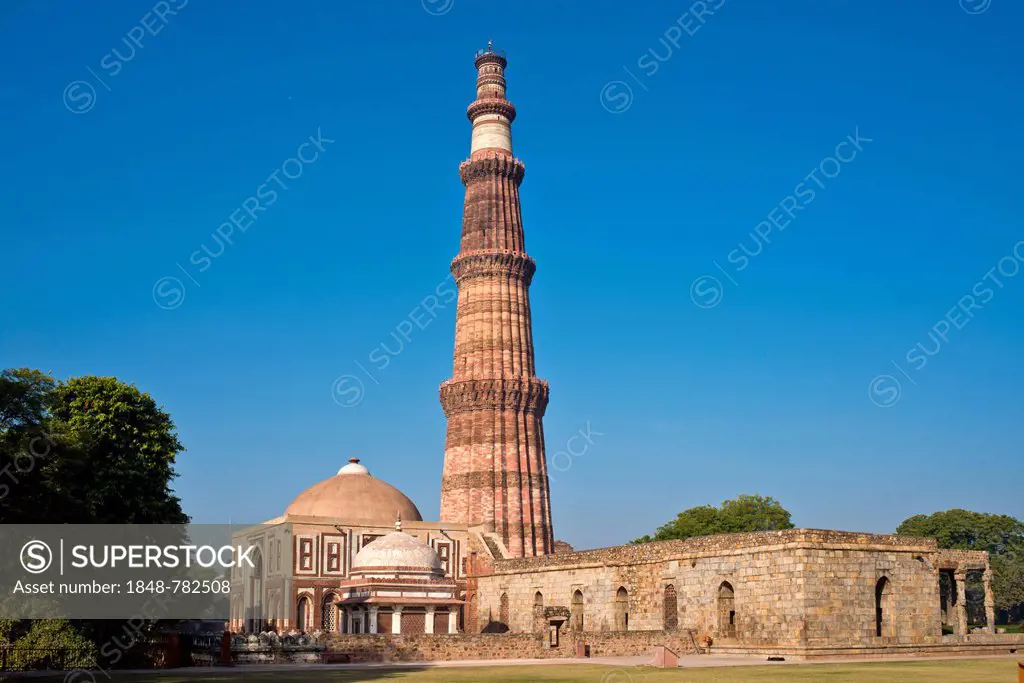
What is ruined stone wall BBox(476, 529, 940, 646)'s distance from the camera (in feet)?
116

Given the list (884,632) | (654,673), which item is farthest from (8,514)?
(884,632)

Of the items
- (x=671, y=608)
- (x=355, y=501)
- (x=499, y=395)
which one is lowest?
(x=671, y=608)

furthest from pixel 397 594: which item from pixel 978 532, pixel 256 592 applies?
pixel 978 532

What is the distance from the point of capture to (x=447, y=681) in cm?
2380

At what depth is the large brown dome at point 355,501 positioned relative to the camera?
54.2 metres

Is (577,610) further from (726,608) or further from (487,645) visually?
(487,645)

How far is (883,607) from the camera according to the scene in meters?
37.1

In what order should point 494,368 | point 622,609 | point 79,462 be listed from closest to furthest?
point 79,462 < point 622,609 < point 494,368

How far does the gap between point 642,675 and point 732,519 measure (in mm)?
52747

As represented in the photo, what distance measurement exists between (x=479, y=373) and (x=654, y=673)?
3583 cm

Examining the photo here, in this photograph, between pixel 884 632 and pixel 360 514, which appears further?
pixel 360 514

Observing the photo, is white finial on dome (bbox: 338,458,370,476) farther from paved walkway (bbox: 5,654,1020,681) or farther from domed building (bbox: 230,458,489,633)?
paved walkway (bbox: 5,654,1020,681)

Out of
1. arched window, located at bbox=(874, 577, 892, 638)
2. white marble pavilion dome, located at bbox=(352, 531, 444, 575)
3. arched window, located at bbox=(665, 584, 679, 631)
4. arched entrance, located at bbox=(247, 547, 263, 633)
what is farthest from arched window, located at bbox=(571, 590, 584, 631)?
arched entrance, located at bbox=(247, 547, 263, 633)

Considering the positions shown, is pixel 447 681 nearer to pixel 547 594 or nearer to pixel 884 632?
pixel 884 632
